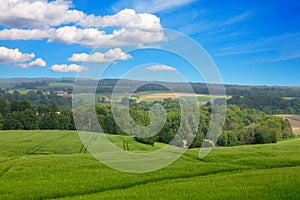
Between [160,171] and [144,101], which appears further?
[144,101]

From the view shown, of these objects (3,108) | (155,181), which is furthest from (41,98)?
(155,181)

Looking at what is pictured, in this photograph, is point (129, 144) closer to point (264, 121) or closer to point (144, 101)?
point (144, 101)

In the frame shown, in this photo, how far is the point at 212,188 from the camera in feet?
59.5

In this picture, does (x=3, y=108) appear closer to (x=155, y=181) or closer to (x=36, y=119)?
(x=36, y=119)

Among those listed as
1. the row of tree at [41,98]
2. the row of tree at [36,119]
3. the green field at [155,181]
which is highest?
the row of tree at [41,98]

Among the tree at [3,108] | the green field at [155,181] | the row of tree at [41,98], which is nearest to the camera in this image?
the green field at [155,181]

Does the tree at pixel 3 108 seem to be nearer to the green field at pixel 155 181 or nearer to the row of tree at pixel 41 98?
the row of tree at pixel 41 98

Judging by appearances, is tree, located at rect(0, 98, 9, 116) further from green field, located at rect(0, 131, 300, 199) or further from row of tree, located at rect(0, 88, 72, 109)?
green field, located at rect(0, 131, 300, 199)

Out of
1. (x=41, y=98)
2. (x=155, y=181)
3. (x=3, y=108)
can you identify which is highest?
(x=41, y=98)

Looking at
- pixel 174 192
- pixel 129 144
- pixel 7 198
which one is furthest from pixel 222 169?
pixel 129 144

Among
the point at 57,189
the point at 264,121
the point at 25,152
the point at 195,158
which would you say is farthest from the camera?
the point at 264,121

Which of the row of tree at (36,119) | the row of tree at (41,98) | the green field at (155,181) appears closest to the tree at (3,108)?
the row of tree at (36,119)

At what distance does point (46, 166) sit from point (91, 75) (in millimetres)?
11010

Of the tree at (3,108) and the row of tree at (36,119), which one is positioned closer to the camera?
the row of tree at (36,119)
